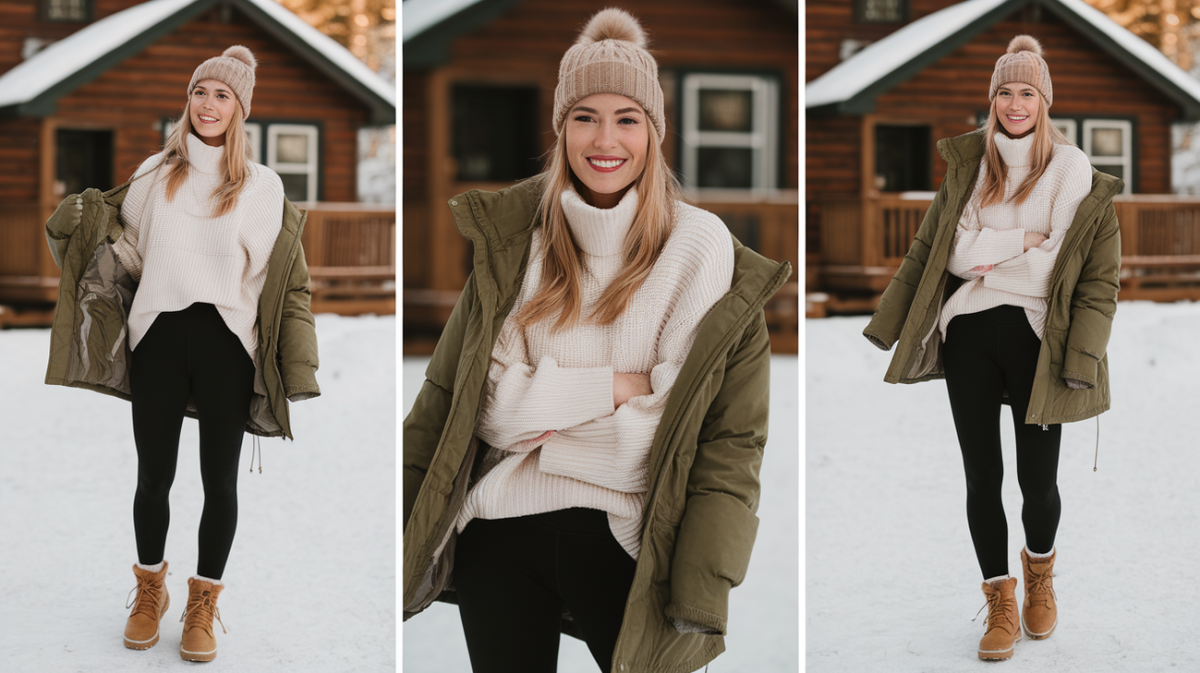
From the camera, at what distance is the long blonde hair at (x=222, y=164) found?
229cm

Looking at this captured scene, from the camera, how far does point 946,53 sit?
245 cm

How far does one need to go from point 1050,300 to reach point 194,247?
189cm

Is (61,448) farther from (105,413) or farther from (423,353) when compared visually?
(423,353)

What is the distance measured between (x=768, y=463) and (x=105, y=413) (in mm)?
4228

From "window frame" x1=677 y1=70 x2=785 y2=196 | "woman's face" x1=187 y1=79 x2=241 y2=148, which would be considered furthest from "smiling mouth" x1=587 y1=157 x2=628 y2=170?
"window frame" x1=677 y1=70 x2=785 y2=196

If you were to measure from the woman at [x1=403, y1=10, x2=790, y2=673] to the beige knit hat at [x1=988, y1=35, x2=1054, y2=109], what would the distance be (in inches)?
39.3

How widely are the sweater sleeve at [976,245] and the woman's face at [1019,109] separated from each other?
4.7 inches

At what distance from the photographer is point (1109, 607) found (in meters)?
2.49

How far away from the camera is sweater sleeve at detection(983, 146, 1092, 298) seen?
2.24 metres

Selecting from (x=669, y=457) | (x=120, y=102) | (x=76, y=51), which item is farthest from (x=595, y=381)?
(x=76, y=51)

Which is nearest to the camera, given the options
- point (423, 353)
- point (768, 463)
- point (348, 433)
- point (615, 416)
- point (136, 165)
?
point (615, 416)

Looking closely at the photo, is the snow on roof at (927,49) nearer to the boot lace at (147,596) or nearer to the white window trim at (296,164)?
the white window trim at (296,164)

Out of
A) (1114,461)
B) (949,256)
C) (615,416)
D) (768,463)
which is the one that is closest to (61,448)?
(615,416)

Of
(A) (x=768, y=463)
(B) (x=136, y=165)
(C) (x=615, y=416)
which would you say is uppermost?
(B) (x=136, y=165)
